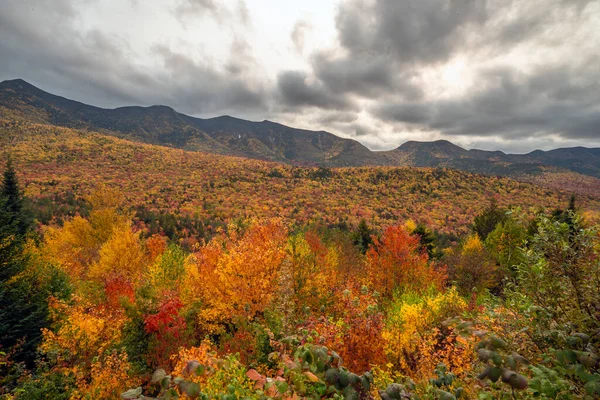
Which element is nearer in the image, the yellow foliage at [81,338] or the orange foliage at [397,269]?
the yellow foliage at [81,338]

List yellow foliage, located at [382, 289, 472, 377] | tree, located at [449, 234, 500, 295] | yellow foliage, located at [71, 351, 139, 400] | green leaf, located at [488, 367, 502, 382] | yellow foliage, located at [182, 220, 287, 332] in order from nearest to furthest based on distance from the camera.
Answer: green leaf, located at [488, 367, 502, 382] < yellow foliage, located at [382, 289, 472, 377] < yellow foliage, located at [71, 351, 139, 400] < yellow foliage, located at [182, 220, 287, 332] < tree, located at [449, 234, 500, 295]

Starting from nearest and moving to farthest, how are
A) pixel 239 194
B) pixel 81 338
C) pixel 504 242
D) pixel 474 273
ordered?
pixel 81 338 < pixel 474 273 < pixel 504 242 < pixel 239 194

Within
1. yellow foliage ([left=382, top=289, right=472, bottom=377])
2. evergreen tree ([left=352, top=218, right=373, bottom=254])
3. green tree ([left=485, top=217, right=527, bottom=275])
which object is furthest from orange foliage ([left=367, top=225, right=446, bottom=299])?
evergreen tree ([left=352, top=218, right=373, bottom=254])

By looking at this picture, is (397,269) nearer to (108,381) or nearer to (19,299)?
(108,381)

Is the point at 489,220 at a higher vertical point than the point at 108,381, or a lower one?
higher

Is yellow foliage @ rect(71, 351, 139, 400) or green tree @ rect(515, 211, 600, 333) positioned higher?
green tree @ rect(515, 211, 600, 333)

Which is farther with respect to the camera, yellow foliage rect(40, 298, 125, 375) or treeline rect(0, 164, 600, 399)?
yellow foliage rect(40, 298, 125, 375)

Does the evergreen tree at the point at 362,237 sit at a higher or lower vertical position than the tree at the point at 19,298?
lower

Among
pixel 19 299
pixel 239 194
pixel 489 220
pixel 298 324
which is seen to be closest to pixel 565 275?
pixel 298 324

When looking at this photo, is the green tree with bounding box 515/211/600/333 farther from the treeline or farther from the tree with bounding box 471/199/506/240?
the tree with bounding box 471/199/506/240

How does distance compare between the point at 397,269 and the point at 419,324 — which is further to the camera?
the point at 397,269

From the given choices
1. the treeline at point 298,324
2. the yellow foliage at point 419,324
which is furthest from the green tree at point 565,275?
the yellow foliage at point 419,324

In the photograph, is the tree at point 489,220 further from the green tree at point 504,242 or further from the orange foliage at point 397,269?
the orange foliage at point 397,269

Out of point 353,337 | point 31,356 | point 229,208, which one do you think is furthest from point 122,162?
point 353,337
